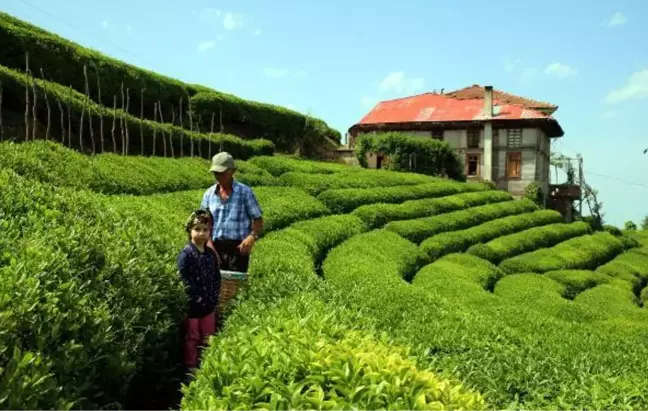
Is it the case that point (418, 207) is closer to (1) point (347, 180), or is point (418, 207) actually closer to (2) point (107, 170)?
(1) point (347, 180)

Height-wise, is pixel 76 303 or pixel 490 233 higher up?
pixel 76 303

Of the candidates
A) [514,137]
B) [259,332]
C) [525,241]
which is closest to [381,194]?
[525,241]

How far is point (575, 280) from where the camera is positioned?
21328mm

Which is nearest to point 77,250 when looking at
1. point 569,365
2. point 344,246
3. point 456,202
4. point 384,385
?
point 384,385

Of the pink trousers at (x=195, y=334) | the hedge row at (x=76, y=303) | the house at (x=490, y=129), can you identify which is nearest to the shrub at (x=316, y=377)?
the hedge row at (x=76, y=303)

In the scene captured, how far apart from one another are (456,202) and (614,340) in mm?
19440

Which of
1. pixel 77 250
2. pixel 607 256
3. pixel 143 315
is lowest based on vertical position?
pixel 607 256

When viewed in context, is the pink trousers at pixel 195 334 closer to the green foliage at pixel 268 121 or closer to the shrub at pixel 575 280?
the shrub at pixel 575 280

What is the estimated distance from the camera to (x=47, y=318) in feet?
11.6

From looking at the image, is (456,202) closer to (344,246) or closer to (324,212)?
(324,212)

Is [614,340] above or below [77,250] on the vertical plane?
below

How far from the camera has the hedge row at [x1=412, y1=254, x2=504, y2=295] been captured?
54.7ft

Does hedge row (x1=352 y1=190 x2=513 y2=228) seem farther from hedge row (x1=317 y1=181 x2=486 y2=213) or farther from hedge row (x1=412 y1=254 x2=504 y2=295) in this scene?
hedge row (x1=412 y1=254 x2=504 y2=295)

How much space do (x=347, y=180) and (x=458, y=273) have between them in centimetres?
1097
